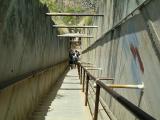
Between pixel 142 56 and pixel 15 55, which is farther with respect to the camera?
pixel 15 55

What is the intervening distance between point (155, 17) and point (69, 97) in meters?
8.29

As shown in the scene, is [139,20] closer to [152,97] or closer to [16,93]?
[152,97]

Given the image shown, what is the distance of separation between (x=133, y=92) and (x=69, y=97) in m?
6.76

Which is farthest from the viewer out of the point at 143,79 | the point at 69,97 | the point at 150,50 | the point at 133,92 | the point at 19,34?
the point at 69,97

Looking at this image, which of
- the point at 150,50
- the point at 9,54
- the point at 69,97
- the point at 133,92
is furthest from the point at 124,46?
the point at 69,97

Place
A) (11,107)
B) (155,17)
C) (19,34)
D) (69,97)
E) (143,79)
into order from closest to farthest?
1. (155,17)
2. (143,79)
3. (11,107)
4. (19,34)
5. (69,97)

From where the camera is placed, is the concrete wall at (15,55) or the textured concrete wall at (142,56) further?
the concrete wall at (15,55)

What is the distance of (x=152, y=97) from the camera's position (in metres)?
4.25

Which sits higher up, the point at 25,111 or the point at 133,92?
the point at 133,92

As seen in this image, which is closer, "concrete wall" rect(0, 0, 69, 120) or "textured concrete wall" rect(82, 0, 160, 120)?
"textured concrete wall" rect(82, 0, 160, 120)

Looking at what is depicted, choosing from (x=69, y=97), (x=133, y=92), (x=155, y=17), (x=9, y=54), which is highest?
(x=155, y=17)

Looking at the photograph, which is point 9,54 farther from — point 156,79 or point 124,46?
point 156,79

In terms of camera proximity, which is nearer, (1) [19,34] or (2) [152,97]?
(2) [152,97]

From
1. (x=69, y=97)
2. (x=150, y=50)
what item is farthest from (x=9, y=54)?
(x=69, y=97)
